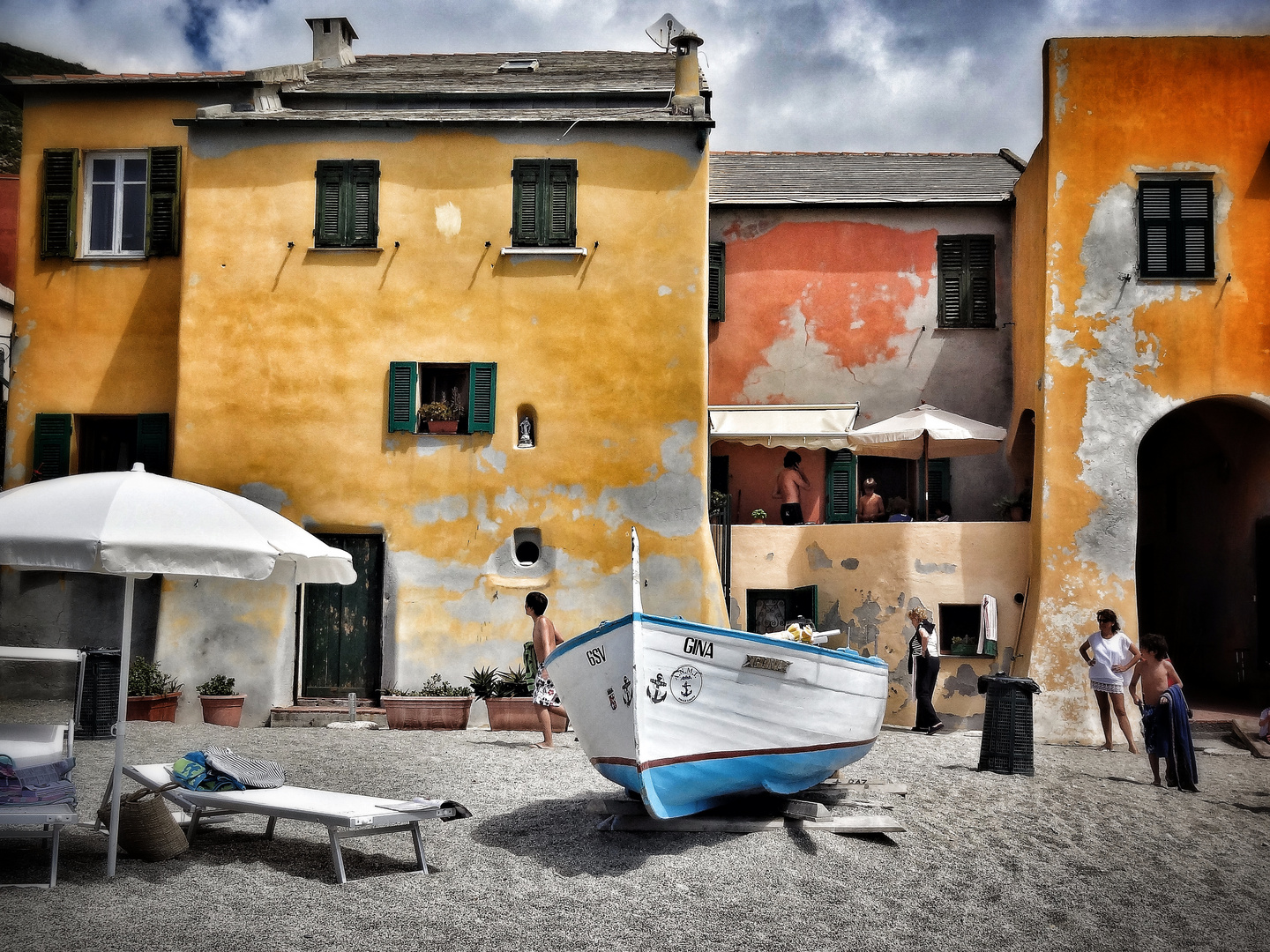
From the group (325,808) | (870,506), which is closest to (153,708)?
(325,808)

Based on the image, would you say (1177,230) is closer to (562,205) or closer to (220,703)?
(562,205)

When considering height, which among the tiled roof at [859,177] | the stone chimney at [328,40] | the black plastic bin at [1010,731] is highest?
the stone chimney at [328,40]

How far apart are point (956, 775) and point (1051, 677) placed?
4.87m

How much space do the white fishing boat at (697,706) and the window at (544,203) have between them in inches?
345

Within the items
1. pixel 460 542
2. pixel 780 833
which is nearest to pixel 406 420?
pixel 460 542

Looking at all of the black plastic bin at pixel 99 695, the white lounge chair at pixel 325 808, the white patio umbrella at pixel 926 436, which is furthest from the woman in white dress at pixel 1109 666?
the black plastic bin at pixel 99 695

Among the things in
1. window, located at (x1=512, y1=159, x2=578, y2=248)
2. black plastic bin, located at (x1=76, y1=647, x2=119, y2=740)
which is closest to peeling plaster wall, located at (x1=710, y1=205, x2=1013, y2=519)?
window, located at (x1=512, y1=159, x2=578, y2=248)

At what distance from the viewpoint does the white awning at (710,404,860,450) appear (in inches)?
731

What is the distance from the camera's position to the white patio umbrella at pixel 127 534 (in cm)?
728

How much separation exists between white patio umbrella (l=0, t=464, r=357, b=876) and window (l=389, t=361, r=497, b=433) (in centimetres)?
851

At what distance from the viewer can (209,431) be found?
16.8 metres

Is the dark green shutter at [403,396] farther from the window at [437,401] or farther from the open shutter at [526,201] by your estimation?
the open shutter at [526,201]

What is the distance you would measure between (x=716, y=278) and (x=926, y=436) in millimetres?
4852

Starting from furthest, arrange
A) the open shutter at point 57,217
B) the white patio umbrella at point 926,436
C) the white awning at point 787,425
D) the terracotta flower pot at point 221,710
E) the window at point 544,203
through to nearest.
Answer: the white awning at point 787,425 < the white patio umbrella at point 926,436 < the open shutter at point 57,217 < the window at point 544,203 < the terracotta flower pot at point 221,710
